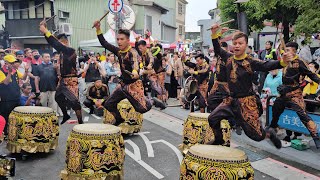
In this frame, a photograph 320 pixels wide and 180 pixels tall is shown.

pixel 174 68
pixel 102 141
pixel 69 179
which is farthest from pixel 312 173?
pixel 174 68

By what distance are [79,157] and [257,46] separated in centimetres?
2091

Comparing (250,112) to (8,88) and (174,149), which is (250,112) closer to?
(174,149)

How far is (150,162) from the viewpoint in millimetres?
6574

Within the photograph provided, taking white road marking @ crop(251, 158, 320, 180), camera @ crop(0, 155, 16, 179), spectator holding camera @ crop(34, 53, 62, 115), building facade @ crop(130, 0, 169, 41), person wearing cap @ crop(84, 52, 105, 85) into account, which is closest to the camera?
camera @ crop(0, 155, 16, 179)

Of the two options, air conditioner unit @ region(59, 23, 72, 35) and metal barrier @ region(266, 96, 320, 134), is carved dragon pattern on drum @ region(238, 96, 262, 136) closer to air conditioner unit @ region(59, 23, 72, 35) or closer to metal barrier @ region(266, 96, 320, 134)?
metal barrier @ region(266, 96, 320, 134)

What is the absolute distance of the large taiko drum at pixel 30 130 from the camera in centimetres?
645

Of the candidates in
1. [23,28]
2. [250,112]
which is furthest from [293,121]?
[23,28]

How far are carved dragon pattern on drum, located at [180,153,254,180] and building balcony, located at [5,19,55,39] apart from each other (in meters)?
26.0

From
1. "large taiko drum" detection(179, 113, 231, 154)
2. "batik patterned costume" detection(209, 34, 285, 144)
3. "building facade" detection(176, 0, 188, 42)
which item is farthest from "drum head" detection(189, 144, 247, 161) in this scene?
"building facade" detection(176, 0, 188, 42)

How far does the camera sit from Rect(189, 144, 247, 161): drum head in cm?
412

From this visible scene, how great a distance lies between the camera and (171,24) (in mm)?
41750

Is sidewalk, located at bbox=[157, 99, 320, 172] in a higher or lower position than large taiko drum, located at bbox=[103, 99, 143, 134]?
lower

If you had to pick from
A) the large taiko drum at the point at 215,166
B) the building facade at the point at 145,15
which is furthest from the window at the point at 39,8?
the large taiko drum at the point at 215,166

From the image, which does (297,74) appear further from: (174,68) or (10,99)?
(174,68)
